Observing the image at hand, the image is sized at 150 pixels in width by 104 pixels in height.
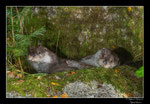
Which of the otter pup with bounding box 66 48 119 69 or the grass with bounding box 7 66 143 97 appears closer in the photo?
the grass with bounding box 7 66 143 97

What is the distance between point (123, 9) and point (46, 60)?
11.5ft

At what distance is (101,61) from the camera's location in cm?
641

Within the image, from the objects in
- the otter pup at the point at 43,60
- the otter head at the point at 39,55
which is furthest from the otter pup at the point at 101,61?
the otter head at the point at 39,55

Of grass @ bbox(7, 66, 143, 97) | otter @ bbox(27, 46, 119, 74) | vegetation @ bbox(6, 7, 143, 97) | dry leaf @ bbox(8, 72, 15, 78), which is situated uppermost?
vegetation @ bbox(6, 7, 143, 97)

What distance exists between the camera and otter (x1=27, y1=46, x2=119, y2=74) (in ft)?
21.1

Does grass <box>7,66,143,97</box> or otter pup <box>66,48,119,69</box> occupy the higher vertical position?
otter pup <box>66,48,119,69</box>

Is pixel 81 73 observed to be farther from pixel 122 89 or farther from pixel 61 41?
pixel 61 41

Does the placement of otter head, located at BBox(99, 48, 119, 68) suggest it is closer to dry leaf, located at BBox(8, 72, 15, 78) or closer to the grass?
the grass

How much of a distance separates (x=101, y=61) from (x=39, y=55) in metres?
2.22

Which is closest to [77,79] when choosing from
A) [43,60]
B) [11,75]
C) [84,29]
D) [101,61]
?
[101,61]

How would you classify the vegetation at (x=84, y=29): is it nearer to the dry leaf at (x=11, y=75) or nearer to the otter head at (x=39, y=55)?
the otter head at (x=39, y=55)

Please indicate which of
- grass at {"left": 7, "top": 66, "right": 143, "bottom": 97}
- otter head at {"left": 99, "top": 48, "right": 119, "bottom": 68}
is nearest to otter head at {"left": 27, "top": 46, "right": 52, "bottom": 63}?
grass at {"left": 7, "top": 66, "right": 143, "bottom": 97}

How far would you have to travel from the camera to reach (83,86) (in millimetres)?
4918

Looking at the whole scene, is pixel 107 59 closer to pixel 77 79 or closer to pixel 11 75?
pixel 77 79
